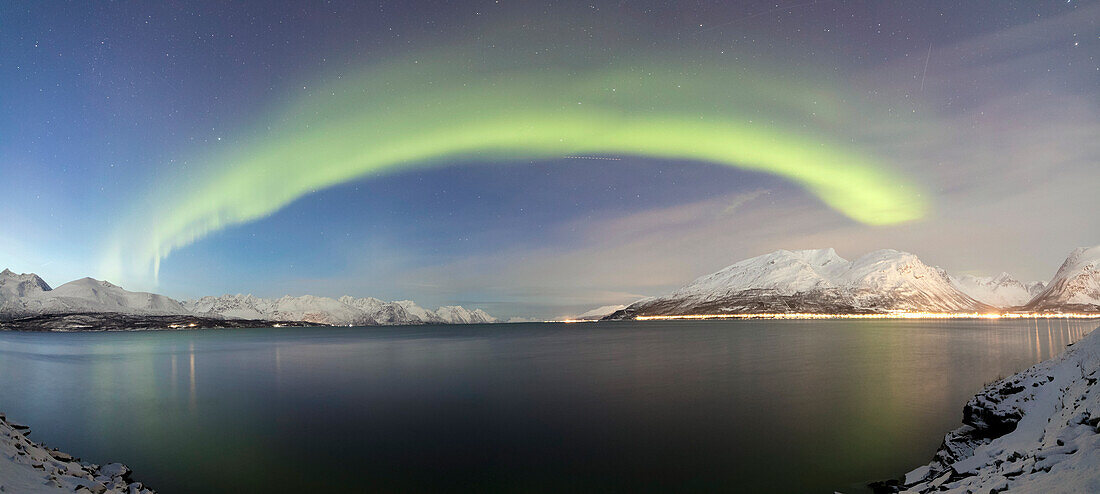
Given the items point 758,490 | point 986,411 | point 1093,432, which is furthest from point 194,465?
point 986,411

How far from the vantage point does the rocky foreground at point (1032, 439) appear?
998 cm

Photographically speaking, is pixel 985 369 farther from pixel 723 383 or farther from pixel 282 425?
pixel 282 425

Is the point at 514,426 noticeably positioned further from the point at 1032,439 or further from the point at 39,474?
the point at 1032,439

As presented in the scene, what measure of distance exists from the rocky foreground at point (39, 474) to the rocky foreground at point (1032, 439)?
24.0 metres

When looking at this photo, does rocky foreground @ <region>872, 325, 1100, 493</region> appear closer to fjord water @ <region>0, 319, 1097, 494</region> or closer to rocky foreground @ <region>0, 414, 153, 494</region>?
fjord water @ <region>0, 319, 1097, 494</region>

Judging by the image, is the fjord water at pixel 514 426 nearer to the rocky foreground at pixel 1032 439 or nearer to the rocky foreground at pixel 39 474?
the rocky foreground at pixel 1032 439

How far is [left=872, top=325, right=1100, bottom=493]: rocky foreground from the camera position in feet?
32.7

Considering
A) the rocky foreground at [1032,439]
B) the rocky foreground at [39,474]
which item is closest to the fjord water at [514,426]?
the rocky foreground at [1032,439]

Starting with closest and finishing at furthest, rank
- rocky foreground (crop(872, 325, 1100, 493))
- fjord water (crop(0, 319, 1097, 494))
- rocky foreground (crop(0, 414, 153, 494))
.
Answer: rocky foreground (crop(872, 325, 1100, 493)) → rocky foreground (crop(0, 414, 153, 494)) → fjord water (crop(0, 319, 1097, 494))

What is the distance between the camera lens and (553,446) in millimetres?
25188

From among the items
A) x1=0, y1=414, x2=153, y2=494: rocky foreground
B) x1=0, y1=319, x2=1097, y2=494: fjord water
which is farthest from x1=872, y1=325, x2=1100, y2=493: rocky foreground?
x1=0, y1=414, x2=153, y2=494: rocky foreground

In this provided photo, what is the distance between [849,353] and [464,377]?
6607 cm

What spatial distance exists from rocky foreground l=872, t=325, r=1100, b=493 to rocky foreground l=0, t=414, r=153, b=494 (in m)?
24.0

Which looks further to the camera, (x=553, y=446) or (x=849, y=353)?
(x=849, y=353)
